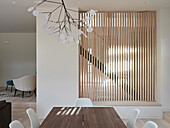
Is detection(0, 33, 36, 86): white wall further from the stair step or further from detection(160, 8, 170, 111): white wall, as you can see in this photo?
the stair step

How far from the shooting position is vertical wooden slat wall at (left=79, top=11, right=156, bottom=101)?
477 cm

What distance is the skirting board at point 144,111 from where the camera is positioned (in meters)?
4.50

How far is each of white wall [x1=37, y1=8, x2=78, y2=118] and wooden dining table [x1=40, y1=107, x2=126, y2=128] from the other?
1652 millimetres

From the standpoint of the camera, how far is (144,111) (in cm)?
452

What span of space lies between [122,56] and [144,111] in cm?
156

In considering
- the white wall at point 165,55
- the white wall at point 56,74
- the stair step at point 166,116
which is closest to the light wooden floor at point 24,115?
the stair step at point 166,116

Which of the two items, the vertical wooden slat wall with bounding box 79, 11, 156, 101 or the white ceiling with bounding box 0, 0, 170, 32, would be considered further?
the vertical wooden slat wall with bounding box 79, 11, 156, 101

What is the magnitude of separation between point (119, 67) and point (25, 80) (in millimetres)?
3277

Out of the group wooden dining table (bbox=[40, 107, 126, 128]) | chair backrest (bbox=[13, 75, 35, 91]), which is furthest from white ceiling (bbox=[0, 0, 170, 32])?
wooden dining table (bbox=[40, 107, 126, 128])

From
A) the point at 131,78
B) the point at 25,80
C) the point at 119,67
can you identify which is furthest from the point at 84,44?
the point at 25,80

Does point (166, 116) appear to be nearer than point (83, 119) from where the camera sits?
No

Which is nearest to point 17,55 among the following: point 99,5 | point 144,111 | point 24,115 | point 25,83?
point 25,83

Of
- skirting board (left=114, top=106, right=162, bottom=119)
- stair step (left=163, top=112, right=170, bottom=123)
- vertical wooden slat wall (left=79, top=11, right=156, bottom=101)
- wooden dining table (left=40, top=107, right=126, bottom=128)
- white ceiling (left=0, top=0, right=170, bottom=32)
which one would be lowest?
stair step (left=163, top=112, right=170, bottom=123)

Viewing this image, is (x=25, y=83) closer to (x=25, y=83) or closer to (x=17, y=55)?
(x=25, y=83)
